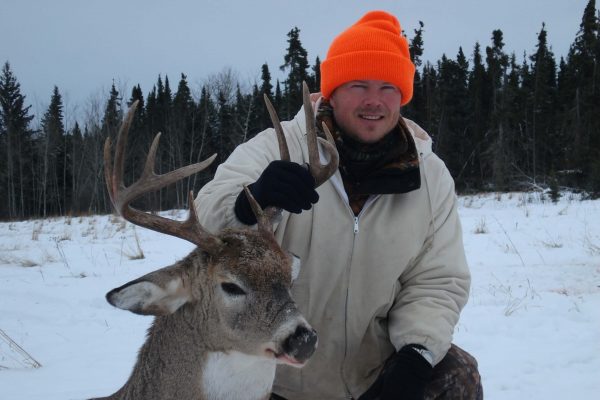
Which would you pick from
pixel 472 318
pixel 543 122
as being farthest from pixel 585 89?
pixel 472 318

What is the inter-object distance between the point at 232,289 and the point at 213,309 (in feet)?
0.50

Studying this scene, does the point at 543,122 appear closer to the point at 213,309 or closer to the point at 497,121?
the point at 497,121

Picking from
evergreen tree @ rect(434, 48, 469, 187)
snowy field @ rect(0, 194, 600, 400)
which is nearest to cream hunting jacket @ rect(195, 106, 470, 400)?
snowy field @ rect(0, 194, 600, 400)

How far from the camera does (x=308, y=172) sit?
2.56m

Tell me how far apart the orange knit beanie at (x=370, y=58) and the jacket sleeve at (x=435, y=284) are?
581mm

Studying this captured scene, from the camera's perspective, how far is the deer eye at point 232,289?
7.38 feet

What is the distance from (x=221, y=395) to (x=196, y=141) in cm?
3340

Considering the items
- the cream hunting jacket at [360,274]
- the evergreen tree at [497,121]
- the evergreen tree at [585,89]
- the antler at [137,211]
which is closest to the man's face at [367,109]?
the cream hunting jacket at [360,274]

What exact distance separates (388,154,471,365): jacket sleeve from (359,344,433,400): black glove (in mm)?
95

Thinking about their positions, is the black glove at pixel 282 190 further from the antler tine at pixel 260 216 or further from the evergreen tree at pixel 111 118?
the evergreen tree at pixel 111 118

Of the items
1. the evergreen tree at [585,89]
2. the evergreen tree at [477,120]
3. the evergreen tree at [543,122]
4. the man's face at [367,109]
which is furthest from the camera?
the evergreen tree at [477,120]

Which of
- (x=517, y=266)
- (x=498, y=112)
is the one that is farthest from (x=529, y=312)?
(x=498, y=112)

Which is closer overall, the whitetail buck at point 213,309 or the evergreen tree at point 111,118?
the whitetail buck at point 213,309

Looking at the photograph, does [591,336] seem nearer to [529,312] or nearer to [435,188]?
[529,312]
